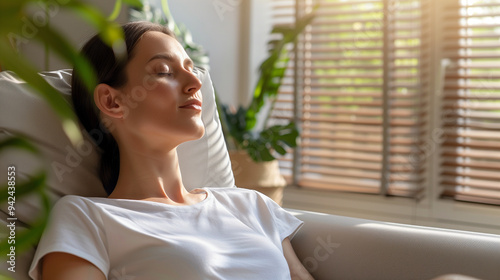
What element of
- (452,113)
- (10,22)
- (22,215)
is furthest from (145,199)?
(452,113)

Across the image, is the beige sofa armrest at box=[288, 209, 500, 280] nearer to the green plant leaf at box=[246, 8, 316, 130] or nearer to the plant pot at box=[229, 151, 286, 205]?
the plant pot at box=[229, 151, 286, 205]

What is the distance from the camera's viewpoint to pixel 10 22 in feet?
0.64

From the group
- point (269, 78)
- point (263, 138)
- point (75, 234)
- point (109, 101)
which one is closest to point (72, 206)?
point (75, 234)

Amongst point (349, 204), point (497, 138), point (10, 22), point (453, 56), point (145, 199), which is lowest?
point (349, 204)

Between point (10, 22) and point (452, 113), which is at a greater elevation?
point (10, 22)

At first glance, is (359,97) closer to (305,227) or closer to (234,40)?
(234,40)

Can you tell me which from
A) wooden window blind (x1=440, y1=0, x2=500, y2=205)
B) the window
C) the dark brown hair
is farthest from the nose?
wooden window blind (x1=440, y1=0, x2=500, y2=205)

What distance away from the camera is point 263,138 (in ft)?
8.95

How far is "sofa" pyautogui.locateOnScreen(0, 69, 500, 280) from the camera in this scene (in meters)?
1.14

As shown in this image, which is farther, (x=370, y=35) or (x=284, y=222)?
(x=370, y=35)

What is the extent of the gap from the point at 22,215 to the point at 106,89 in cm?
32

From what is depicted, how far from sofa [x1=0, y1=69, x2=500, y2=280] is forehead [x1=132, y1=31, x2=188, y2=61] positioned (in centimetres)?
19

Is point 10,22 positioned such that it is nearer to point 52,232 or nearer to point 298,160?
point 52,232

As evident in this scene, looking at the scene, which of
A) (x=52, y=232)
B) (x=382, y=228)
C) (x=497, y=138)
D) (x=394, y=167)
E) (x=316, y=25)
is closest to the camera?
(x=52, y=232)
